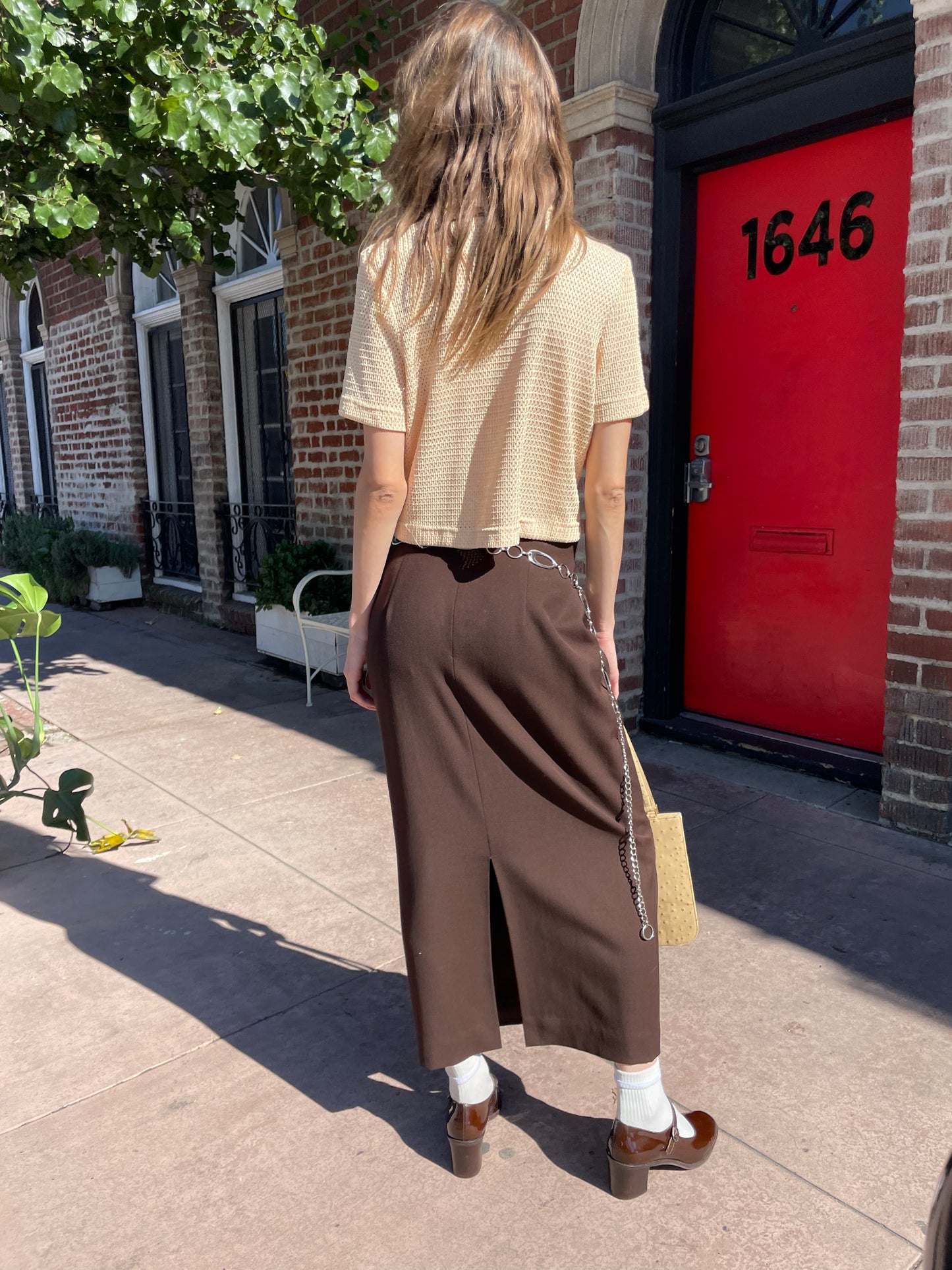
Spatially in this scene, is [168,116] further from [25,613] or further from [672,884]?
[672,884]

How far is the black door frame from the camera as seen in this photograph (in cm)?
355

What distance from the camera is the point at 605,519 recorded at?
1.87 metres

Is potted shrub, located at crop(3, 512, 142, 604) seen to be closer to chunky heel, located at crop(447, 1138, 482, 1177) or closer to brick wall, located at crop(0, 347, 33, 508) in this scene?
brick wall, located at crop(0, 347, 33, 508)

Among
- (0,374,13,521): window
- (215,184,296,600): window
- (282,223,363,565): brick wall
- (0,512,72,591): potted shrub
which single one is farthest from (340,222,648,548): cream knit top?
(0,374,13,521): window

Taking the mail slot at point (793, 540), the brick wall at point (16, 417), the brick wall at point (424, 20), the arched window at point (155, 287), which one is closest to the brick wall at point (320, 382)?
the brick wall at point (424, 20)

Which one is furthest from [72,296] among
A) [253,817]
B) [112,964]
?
[112,964]

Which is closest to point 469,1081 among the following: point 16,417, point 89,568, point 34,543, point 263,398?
point 263,398

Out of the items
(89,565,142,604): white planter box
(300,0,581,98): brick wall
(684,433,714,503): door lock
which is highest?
(300,0,581,98): brick wall

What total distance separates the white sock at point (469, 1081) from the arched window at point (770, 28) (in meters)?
3.66

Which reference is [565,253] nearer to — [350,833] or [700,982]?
[700,982]

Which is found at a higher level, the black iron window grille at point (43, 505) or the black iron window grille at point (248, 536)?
the black iron window grille at point (43, 505)

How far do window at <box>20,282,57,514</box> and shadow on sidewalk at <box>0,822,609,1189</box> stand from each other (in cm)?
931

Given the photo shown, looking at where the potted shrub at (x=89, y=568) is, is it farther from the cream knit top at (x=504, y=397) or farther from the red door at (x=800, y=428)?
the cream knit top at (x=504, y=397)

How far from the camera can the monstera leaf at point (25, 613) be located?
3328 mm
